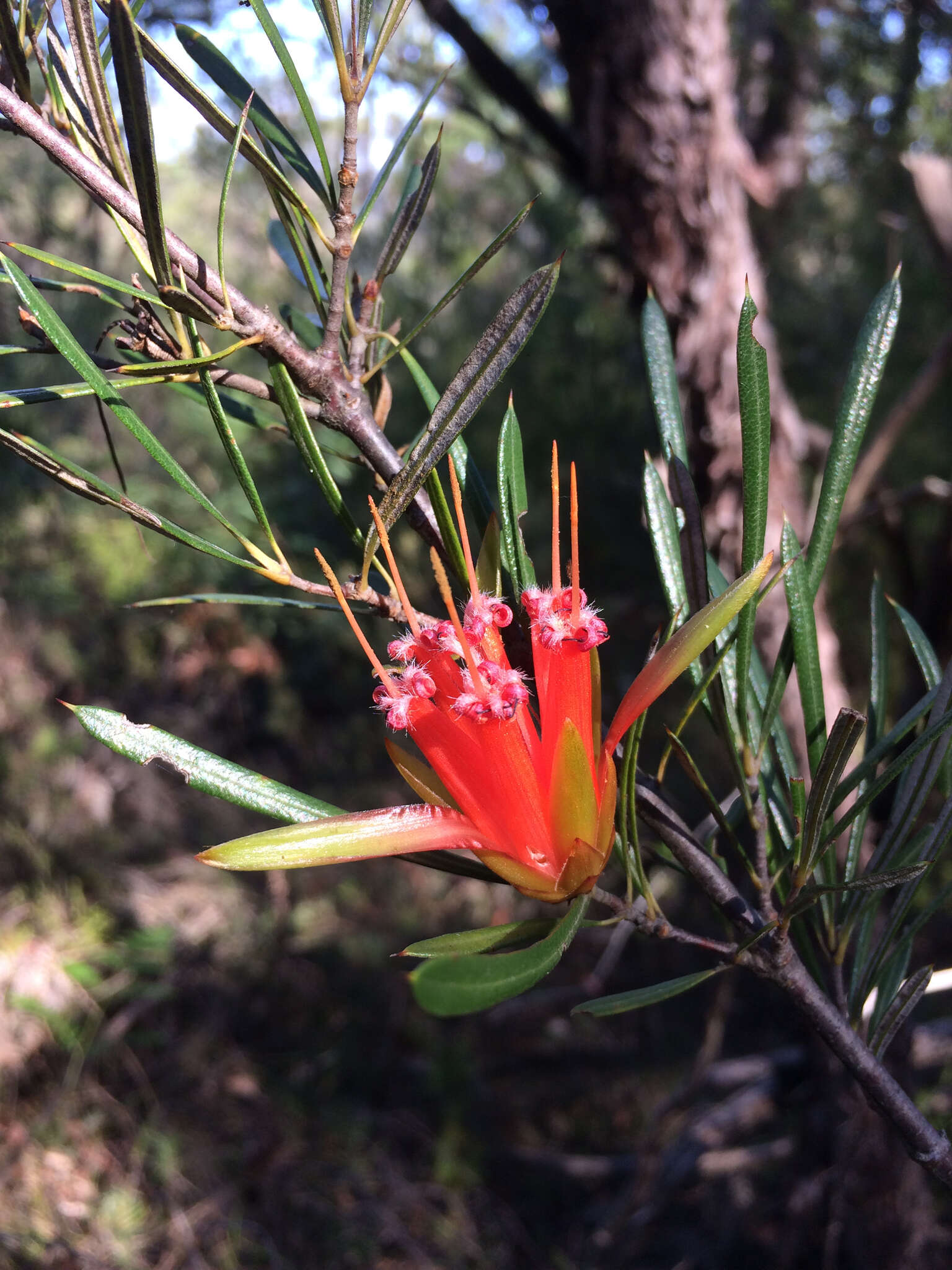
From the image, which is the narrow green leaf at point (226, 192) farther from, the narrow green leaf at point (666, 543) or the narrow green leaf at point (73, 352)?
the narrow green leaf at point (666, 543)

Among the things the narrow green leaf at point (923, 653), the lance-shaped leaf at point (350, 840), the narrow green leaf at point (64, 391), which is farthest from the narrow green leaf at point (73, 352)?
the narrow green leaf at point (923, 653)

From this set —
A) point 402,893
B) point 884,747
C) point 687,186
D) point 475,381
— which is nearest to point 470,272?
point 475,381

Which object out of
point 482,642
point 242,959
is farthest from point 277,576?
point 242,959

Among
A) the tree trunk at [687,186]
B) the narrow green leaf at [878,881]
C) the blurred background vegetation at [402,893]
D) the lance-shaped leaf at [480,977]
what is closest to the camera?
the lance-shaped leaf at [480,977]

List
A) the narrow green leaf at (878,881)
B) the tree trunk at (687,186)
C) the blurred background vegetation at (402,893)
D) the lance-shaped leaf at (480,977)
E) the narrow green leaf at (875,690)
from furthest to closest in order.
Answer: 1. the blurred background vegetation at (402,893)
2. the tree trunk at (687,186)
3. the narrow green leaf at (875,690)
4. the narrow green leaf at (878,881)
5. the lance-shaped leaf at (480,977)

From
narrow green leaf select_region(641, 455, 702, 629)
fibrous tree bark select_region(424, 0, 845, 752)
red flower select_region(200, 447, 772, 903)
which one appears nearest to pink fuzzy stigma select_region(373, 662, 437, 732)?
red flower select_region(200, 447, 772, 903)

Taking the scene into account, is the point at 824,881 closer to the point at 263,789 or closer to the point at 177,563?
the point at 263,789

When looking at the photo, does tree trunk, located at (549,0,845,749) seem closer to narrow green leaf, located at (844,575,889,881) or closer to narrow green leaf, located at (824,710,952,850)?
narrow green leaf, located at (844,575,889,881)
